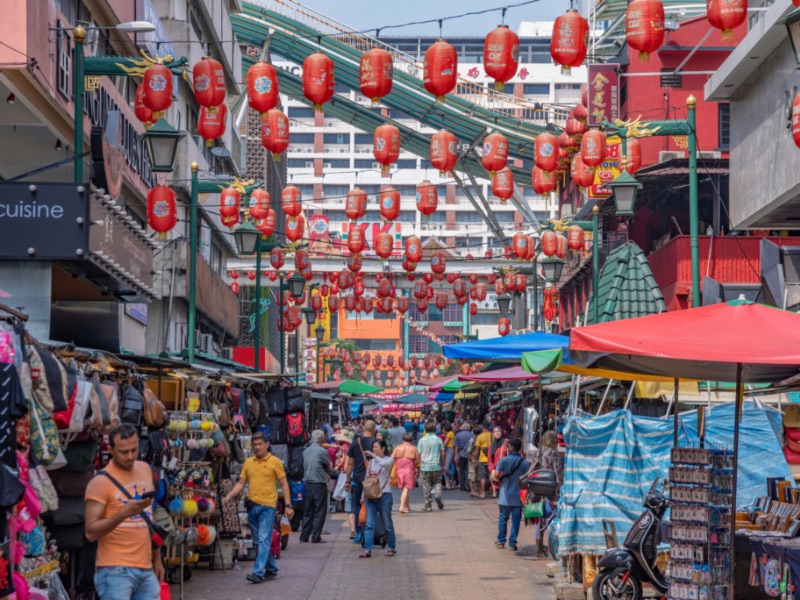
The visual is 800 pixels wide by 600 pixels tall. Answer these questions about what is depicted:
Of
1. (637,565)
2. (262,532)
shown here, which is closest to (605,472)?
(637,565)

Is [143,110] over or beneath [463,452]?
over

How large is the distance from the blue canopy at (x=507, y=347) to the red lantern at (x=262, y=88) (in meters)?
6.10

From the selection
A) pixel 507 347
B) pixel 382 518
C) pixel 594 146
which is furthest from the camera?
pixel 594 146

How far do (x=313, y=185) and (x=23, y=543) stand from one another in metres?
115

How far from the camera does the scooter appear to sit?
11492 millimetres

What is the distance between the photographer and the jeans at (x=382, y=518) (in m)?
17.8

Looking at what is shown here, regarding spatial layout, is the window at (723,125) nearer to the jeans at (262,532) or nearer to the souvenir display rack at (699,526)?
the jeans at (262,532)

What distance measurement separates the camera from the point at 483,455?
29891 millimetres

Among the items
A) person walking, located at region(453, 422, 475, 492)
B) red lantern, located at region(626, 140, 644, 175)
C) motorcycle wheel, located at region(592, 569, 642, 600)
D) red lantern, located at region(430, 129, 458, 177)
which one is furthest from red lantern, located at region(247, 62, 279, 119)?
person walking, located at region(453, 422, 475, 492)

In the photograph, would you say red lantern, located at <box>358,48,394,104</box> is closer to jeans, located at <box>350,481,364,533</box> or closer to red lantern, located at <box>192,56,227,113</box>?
red lantern, located at <box>192,56,227,113</box>

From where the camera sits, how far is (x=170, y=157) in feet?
60.2

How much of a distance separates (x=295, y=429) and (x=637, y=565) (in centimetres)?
1264

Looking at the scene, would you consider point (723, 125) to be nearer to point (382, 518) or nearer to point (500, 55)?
point (500, 55)

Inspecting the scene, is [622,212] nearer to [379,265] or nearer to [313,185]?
[379,265]
